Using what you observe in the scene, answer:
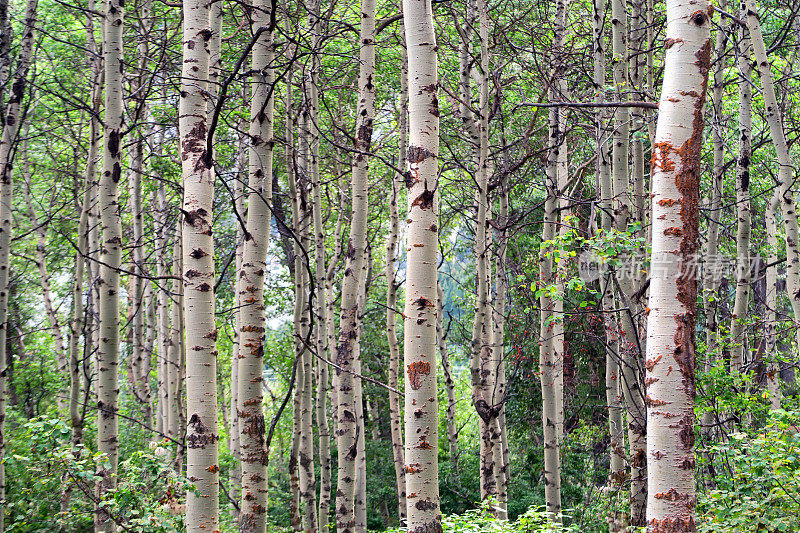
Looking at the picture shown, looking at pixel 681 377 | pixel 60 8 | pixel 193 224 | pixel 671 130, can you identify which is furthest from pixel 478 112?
pixel 60 8

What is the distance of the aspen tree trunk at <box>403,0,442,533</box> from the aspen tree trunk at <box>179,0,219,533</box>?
130 centimetres

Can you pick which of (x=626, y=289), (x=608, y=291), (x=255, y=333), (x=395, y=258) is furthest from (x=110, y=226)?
(x=395, y=258)

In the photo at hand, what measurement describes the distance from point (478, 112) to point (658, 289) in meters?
4.79

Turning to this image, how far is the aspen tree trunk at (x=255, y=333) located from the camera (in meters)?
4.15

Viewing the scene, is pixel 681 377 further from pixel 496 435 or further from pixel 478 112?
pixel 496 435

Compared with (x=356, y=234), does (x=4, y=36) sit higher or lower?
higher

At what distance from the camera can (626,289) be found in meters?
5.72

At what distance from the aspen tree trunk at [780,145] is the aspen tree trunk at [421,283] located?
398 centimetres

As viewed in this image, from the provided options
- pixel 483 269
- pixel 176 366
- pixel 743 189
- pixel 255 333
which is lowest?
pixel 176 366

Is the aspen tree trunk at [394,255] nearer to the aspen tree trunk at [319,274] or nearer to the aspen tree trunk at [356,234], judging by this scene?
the aspen tree trunk at [319,274]

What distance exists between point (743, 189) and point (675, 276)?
4.66 metres

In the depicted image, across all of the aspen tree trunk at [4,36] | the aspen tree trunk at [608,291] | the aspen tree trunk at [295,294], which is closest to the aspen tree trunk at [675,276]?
the aspen tree trunk at [608,291]

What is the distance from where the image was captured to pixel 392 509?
16.6m

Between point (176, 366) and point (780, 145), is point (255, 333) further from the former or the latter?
point (176, 366)
